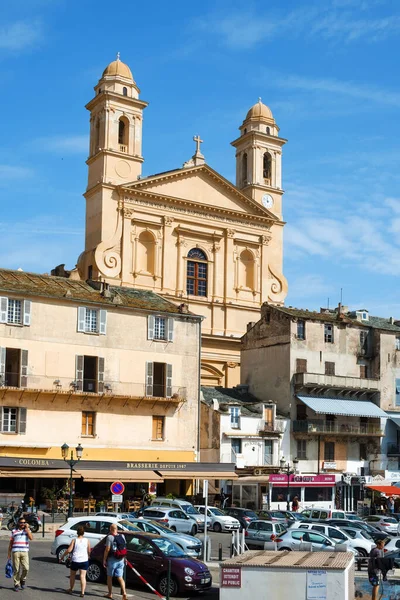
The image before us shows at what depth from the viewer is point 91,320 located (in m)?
52.0

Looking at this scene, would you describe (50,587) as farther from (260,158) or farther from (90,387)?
(260,158)

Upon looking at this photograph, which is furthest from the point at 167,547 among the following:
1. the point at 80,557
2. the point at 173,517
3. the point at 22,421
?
the point at 22,421

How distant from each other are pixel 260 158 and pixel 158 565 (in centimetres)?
6426

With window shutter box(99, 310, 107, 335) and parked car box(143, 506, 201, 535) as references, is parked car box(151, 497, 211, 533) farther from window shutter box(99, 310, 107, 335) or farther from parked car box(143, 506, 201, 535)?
window shutter box(99, 310, 107, 335)

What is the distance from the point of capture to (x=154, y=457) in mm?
52625

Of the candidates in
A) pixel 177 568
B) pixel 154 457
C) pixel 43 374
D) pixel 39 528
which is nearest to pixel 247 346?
pixel 154 457

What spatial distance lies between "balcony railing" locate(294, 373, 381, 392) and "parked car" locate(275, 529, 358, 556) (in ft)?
91.6

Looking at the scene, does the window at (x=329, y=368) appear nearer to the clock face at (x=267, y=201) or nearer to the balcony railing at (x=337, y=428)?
the balcony railing at (x=337, y=428)

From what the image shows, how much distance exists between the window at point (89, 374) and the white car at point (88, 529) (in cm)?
2175

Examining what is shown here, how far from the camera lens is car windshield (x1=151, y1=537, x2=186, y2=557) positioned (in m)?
26.1

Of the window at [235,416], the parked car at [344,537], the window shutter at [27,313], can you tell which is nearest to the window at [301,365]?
the window at [235,416]

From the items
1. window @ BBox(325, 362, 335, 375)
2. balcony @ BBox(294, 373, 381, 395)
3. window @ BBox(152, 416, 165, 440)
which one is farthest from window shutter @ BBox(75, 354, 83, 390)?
window @ BBox(325, 362, 335, 375)

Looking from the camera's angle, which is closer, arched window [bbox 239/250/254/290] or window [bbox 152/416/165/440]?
window [bbox 152/416/165/440]

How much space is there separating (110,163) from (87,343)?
27.8 meters
